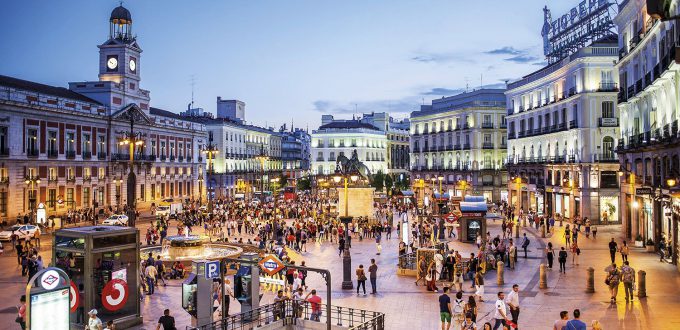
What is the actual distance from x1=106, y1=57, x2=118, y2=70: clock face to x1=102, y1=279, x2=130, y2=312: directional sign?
193ft

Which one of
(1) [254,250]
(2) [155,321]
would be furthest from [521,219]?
(2) [155,321]

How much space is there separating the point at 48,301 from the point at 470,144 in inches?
2965

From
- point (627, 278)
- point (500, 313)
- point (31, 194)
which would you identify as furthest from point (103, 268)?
point (31, 194)

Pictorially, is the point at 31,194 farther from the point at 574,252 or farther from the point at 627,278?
the point at 627,278

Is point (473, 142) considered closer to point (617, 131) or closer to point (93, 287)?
point (617, 131)

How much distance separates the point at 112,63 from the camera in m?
69.8

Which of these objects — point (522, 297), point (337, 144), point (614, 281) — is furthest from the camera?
point (337, 144)

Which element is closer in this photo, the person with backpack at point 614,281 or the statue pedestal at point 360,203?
the person with backpack at point 614,281

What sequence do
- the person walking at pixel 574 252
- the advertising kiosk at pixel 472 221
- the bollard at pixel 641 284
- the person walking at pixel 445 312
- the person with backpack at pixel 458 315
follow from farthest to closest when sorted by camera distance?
1. the advertising kiosk at pixel 472 221
2. the person walking at pixel 574 252
3. the bollard at pixel 641 284
4. the person walking at pixel 445 312
5. the person with backpack at pixel 458 315

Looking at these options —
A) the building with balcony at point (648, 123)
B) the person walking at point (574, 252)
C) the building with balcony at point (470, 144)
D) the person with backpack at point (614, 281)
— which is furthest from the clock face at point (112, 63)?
the person with backpack at point (614, 281)

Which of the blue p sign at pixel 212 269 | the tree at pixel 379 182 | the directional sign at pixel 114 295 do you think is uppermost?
the tree at pixel 379 182

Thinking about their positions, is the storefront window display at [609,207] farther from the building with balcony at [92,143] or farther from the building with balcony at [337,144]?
the building with balcony at [337,144]

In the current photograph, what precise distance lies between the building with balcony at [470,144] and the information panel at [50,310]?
6769 centimetres

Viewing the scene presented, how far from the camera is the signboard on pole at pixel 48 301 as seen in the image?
9430 mm
